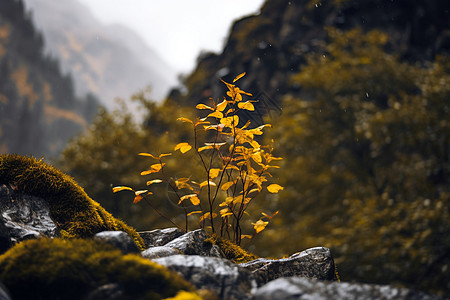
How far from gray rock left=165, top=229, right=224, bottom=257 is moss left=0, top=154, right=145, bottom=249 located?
0.63 meters

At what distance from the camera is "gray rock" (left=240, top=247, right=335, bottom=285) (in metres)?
2.55

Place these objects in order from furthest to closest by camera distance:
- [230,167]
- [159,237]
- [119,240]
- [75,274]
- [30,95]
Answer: [30,95] < [159,237] < [230,167] < [119,240] < [75,274]

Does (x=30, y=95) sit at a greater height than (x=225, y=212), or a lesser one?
greater

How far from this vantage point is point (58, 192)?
2729mm

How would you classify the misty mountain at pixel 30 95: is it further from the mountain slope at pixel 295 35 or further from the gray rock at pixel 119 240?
the gray rock at pixel 119 240

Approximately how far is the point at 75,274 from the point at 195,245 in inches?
49.2

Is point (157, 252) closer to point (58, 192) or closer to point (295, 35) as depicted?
point (58, 192)

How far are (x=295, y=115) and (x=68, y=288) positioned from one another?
1013 cm

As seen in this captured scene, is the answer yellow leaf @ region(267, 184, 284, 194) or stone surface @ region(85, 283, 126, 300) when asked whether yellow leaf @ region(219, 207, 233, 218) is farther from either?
stone surface @ region(85, 283, 126, 300)

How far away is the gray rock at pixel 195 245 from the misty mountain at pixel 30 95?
242 feet

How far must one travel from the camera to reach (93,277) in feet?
5.85

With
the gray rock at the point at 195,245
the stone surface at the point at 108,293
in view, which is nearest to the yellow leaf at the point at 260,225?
the gray rock at the point at 195,245

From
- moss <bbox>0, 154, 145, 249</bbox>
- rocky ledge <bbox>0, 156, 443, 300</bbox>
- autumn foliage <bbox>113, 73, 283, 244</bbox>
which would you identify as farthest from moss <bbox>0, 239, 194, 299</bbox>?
autumn foliage <bbox>113, 73, 283, 244</bbox>

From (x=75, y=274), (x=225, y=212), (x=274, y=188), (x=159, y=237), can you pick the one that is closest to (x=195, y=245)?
(x=225, y=212)
